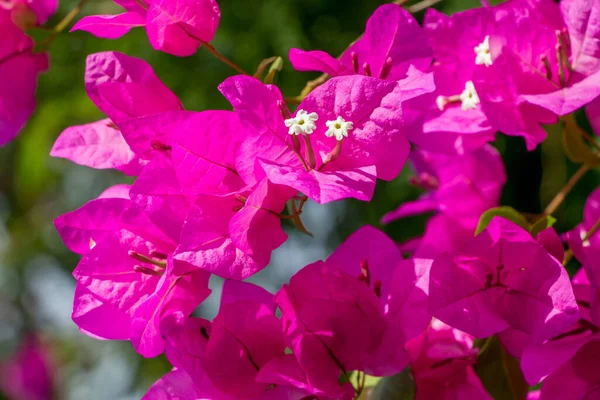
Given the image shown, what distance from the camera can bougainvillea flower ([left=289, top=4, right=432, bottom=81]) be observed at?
72 cm

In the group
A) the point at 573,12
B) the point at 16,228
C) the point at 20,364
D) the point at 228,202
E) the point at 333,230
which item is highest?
the point at 573,12

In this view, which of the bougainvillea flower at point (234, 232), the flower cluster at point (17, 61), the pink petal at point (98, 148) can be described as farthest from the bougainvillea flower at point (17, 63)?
the bougainvillea flower at point (234, 232)

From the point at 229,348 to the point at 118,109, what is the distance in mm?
244

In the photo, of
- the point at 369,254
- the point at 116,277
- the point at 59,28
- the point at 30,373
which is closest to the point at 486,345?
the point at 369,254

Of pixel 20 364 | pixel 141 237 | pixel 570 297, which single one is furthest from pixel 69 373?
pixel 570 297

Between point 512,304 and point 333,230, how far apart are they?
0.68m

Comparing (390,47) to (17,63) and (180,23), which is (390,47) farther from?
(17,63)

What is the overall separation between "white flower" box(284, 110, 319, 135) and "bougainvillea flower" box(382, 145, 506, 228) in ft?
1.15

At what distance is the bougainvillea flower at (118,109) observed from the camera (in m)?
0.72

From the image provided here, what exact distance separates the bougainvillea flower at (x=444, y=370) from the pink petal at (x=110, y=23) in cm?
40

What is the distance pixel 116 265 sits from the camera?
72 cm

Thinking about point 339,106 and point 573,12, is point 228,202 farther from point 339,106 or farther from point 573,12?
point 573,12

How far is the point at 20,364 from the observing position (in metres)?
2.62

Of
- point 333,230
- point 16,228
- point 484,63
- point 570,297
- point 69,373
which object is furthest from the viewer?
point 69,373
